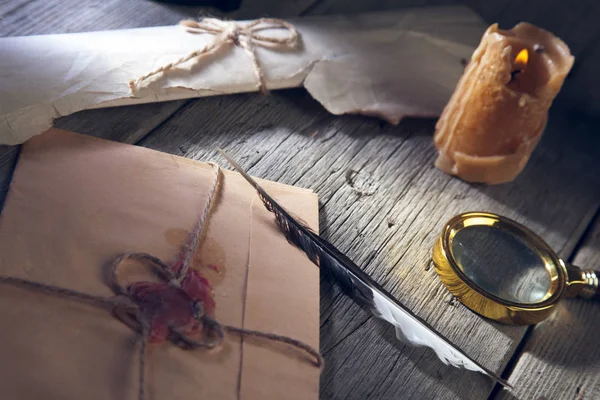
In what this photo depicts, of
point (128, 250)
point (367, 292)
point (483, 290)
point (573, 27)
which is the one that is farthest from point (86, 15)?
point (573, 27)

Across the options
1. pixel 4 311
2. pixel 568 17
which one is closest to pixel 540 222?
pixel 568 17

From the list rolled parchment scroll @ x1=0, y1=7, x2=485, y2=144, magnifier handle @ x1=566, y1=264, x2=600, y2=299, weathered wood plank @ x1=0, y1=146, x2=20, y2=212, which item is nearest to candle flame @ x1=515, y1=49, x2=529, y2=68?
rolled parchment scroll @ x1=0, y1=7, x2=485, y2=144

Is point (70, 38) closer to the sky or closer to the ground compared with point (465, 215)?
closer to the sky

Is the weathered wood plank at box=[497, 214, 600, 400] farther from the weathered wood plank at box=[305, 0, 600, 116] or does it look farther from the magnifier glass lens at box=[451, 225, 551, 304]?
the weathered wood plank at box=[305, 0, 600, 116]

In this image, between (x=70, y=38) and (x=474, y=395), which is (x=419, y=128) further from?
(x=70, y=38)

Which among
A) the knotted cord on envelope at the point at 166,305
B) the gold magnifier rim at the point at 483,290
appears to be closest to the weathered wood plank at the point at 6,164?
the knotted cord on envelope at the point at 166,305

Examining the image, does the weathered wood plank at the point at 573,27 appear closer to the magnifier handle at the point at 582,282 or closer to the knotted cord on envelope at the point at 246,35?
the knotted cord on envelope at the point at 246,35
